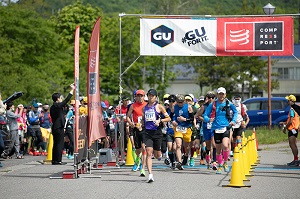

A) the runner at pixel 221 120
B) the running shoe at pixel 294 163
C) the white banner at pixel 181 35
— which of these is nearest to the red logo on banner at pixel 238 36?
the white banner at pixel 181 35

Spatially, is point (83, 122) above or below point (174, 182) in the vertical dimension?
above

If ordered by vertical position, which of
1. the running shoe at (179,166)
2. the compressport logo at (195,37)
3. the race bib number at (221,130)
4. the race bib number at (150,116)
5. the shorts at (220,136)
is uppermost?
the compressport logo at (195,37)

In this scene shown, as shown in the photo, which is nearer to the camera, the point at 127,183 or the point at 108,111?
the point at 127,183

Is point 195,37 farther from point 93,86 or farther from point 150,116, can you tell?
point 150,116

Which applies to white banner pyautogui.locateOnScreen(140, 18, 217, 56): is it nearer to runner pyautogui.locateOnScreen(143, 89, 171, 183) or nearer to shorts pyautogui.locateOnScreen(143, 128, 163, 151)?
runner pyautogui.locateOnScreen(143, 89, 171, 183)

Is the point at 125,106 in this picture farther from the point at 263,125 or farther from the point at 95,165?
the point at 263,125

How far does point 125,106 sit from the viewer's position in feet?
77.3

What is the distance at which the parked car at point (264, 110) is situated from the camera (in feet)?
128

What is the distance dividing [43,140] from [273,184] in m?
13.3

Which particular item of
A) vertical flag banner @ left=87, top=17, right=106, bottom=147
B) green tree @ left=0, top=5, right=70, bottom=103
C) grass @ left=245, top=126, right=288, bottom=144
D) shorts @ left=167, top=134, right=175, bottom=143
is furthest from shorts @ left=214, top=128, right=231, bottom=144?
green tree @ left=0, top=5, right=70, bottom=103

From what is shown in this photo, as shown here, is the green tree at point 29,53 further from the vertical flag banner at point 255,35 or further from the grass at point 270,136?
the vertical flag banner at point 255,35

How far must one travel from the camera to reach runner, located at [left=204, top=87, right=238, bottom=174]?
18.0m

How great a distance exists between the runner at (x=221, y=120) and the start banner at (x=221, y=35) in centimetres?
772

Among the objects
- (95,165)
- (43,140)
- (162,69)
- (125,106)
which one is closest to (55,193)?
(95,165)
